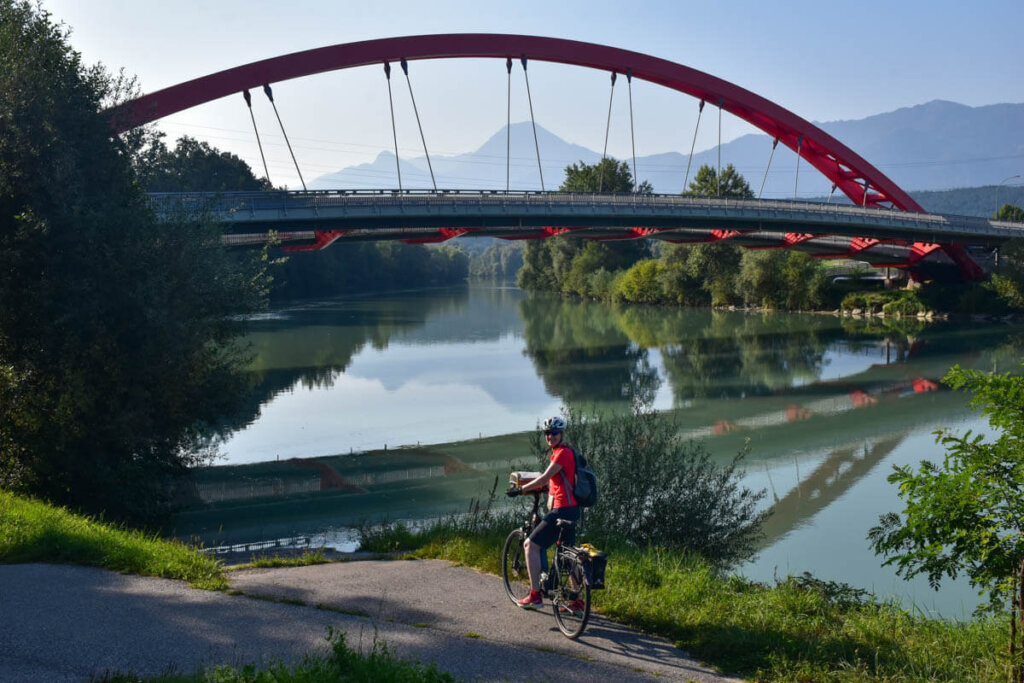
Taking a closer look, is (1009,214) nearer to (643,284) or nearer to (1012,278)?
(643,284)

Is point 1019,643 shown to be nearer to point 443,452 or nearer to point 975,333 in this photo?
point 443,452

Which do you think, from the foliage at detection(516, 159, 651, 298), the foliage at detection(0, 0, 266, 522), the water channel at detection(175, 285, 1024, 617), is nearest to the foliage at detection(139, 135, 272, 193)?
the water channel at detection(175, 285, 1024, 617)

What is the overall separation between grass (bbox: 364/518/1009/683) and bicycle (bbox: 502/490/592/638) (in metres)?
0.45

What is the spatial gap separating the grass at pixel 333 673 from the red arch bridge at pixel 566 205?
39.3 feet

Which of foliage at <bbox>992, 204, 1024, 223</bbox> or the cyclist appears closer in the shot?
the cyclist

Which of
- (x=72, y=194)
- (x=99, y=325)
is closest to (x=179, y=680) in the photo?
(x=99, y=325)

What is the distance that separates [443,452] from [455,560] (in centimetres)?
978

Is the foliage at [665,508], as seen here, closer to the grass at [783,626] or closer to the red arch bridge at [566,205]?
the grass at [783,626]

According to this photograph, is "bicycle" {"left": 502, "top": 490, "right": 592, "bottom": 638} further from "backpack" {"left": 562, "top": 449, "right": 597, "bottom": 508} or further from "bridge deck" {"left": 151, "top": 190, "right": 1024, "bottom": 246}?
"bridge deck" {"left": 151, "top": 190, "right": 1024, "bottom": 246}

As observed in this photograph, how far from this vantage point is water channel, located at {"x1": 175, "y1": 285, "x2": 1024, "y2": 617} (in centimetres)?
1260

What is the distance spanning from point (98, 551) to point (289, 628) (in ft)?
8.36

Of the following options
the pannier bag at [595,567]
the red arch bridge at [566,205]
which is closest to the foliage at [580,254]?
the red arch bridge at [566,205]

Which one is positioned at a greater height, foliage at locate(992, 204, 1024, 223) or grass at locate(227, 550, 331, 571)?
foliage at locate(992, 204, 1024, 223)

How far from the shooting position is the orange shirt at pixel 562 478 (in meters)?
5.95
